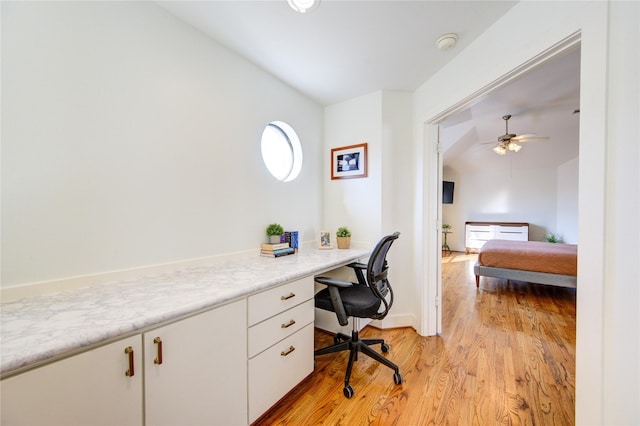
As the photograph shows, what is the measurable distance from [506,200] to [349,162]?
6017 mm

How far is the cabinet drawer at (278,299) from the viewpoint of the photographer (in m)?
1.24

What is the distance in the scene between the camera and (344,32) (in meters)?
1.61

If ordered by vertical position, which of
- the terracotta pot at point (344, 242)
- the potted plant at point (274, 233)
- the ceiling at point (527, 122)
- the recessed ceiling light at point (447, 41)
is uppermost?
the ceiling at point (527, 122)

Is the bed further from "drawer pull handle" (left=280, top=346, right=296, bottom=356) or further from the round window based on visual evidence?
"drawer pull handle" (left=280, top=346, right=296, bottom=356)

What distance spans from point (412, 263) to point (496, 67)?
175cm

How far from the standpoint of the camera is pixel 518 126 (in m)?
4.21

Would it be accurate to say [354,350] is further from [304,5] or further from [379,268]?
[304,5]

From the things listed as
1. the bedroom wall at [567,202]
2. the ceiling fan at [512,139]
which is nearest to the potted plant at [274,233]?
the ceiling fan at [512,139]

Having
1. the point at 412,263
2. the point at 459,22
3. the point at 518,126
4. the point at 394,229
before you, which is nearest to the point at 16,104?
the point at 459,22

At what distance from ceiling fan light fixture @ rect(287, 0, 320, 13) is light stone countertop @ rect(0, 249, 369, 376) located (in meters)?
1.58

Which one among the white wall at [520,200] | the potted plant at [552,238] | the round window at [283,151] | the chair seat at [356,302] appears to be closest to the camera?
the chair seat at [356,302]

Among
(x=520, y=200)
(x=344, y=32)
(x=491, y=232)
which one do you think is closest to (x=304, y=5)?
(x=344, y=32)

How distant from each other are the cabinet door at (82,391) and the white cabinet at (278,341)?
0.50 m

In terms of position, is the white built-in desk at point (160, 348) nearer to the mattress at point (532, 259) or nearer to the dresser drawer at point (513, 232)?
the mattress at point (532, 259)
